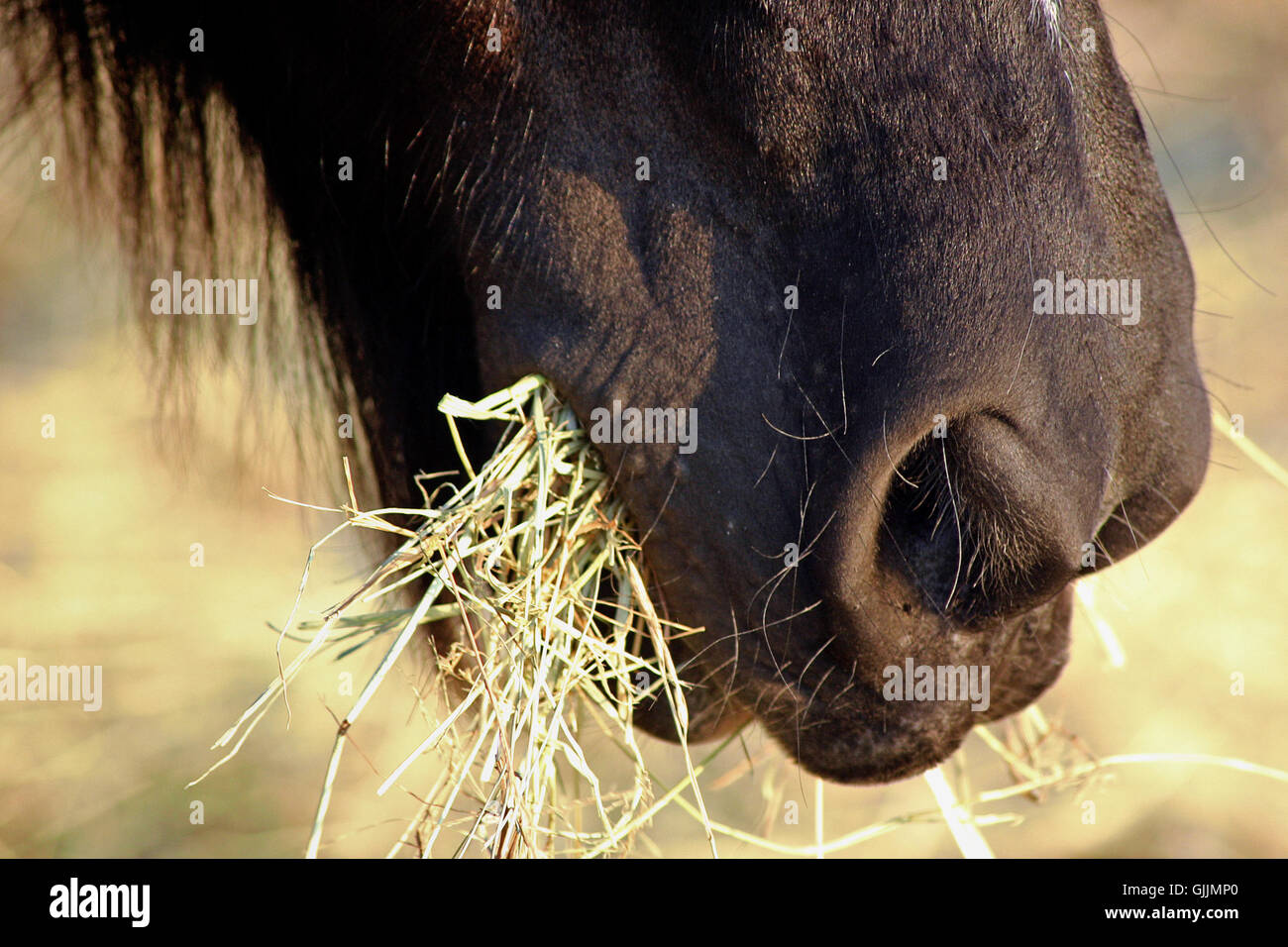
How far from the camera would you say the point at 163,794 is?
2.43m

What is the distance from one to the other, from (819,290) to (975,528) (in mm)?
262

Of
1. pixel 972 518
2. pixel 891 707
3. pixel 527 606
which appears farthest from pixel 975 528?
pixel 527 606

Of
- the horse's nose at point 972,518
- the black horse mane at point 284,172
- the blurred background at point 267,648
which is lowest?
the blurred background at point 267,648

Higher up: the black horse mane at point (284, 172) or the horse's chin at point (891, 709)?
the black horse mane at point (284, 172)

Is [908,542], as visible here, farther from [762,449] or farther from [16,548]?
[16,548]

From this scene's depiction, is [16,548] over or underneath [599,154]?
underneath

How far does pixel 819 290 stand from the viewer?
90cm

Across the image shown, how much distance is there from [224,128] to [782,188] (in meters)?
0.77

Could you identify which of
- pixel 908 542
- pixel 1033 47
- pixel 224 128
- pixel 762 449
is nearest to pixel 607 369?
Result: pixel 762 449

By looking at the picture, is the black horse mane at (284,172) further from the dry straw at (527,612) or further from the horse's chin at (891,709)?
the horse's chin at (891,709)

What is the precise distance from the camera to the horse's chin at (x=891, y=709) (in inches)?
39.1


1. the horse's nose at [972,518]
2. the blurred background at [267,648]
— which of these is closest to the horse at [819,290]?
the horse's nose at [972,518]

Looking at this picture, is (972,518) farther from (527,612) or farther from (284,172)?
(284,172)

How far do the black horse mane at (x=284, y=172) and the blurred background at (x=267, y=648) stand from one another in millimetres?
478
